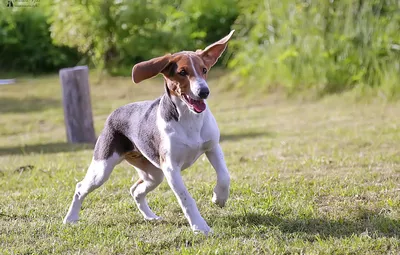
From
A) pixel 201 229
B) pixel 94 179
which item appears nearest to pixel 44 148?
pixel 94 179

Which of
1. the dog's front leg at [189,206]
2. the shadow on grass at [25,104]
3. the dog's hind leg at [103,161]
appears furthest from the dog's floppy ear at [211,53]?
the shadow on grass at [25,104]

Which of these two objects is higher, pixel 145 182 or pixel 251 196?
pixel 145 182

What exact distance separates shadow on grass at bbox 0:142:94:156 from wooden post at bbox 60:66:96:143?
0.25 meters

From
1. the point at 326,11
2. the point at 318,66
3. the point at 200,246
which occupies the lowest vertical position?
the point at 318,66

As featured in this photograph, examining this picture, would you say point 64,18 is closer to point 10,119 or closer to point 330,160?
point 10,119

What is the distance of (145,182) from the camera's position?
5.18m

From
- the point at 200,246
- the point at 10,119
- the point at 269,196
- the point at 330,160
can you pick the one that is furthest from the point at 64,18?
the point at 200,246

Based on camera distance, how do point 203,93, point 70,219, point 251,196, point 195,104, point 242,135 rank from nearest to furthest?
point 203,93 < point 195,104 < point 70,219 < point 251,196 < point 242,135

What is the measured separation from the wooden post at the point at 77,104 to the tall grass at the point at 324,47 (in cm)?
472

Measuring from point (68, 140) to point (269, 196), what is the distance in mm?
5080

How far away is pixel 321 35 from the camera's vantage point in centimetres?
1315

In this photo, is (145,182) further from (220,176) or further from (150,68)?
(150,68)

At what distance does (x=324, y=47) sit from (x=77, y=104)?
5273mm

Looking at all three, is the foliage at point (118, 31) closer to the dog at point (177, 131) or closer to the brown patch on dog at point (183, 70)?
the dog at point (177, 131)
